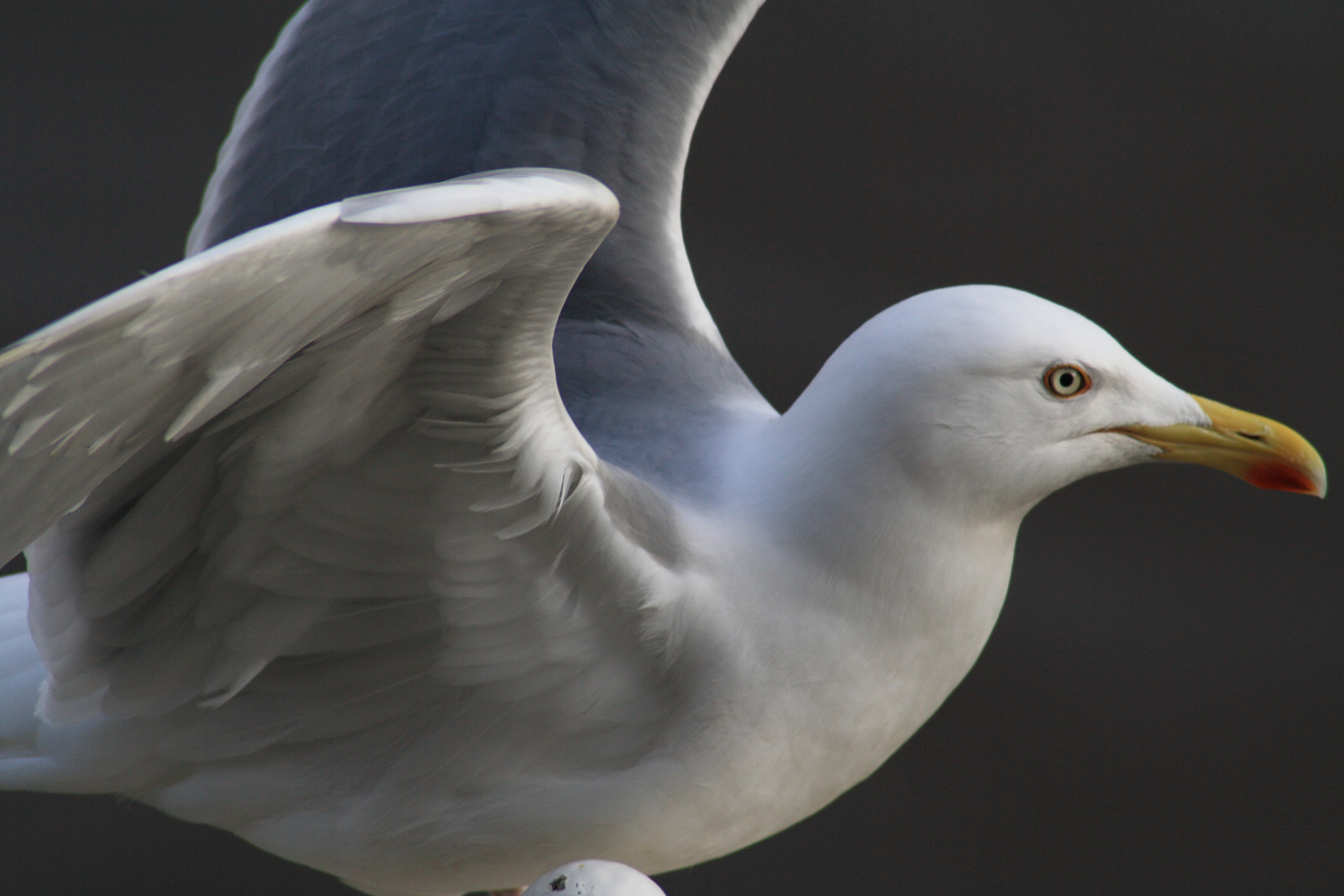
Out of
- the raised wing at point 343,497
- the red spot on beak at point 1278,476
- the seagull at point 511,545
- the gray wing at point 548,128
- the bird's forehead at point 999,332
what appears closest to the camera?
the raised wing at point 343,497

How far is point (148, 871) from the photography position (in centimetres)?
180

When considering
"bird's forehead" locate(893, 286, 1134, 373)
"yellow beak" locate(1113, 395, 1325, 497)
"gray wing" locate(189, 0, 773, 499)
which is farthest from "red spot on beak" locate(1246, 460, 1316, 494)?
"gray wing" locate(189, 0, 773, 499)

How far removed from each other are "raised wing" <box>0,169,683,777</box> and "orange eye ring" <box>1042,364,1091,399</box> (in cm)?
30

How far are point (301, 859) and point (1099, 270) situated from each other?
1.59 m

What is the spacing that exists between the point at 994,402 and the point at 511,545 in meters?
0.36

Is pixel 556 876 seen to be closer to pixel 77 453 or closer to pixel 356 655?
pixel 356 655

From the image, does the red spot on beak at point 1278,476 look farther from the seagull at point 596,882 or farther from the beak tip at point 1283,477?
the seagull at point 596,882

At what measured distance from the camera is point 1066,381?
1128 mm

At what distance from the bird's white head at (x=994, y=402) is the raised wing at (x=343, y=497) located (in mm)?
181

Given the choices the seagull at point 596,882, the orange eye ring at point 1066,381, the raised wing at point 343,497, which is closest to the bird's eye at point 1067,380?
the orange eye ring at point 1066,381

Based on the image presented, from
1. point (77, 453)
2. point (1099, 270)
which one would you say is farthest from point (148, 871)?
point (1099, 270)

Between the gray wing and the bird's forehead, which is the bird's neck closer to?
the bird's forehead

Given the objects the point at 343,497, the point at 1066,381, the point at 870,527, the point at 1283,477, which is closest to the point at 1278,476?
the point at 1283,477

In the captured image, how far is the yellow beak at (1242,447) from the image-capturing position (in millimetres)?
1185
